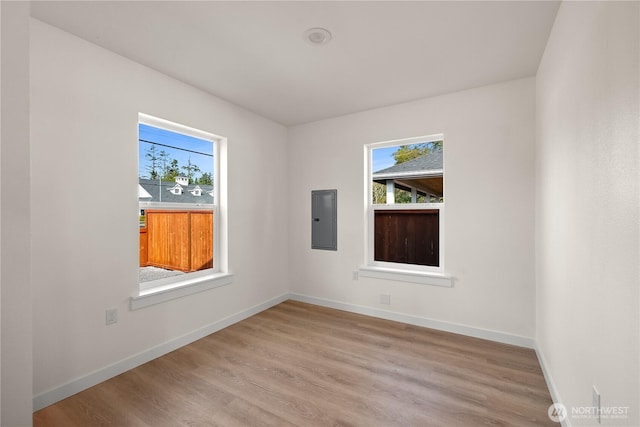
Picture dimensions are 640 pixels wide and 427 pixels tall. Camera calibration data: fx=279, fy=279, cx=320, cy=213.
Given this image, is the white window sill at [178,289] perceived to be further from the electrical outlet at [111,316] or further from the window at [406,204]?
the window at [406,204]

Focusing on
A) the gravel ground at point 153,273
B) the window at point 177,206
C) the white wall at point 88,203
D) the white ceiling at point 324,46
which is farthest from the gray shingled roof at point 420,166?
the gravel ground at point 153,273

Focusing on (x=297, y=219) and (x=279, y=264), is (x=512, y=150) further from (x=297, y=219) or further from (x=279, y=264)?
(x=279, y=264)

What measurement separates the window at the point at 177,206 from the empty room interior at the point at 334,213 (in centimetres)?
2

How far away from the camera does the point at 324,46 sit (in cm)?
218

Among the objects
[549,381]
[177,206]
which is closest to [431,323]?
[549,381]

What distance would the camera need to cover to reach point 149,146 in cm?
267

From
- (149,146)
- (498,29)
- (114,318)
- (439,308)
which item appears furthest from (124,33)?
(439,308)

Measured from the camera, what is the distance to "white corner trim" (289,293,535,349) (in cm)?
274

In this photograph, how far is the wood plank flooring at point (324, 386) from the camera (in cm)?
179

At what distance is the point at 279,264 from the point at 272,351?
1547mm

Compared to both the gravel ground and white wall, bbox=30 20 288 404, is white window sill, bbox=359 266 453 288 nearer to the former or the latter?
white wall, bbox=30 20 288 404

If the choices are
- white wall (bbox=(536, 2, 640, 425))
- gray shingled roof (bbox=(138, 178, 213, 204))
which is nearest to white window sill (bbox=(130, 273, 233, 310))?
gray shingled roof (bbox=(138, 178, 213, 204))

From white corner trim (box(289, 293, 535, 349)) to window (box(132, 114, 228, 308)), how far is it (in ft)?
4.91

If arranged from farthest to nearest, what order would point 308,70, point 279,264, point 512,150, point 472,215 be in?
point 279,264
point 472,215
point 512,150
point 308,70
